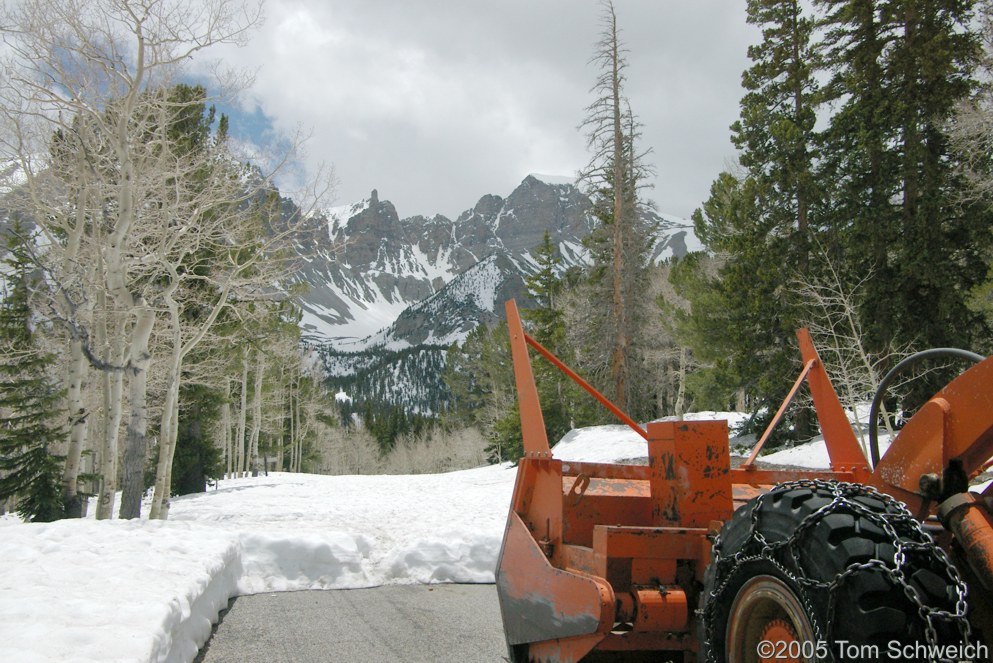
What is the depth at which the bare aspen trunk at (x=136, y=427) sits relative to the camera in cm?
1430

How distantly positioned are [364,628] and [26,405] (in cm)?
2057

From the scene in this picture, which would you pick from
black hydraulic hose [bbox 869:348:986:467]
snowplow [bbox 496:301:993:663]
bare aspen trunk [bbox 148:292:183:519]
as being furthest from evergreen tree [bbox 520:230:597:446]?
black hydraulic hose [bbox 869:348:986:467]

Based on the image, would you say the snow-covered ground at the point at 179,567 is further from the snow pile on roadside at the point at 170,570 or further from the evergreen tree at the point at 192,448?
the evergreen tree at the point at 192,448

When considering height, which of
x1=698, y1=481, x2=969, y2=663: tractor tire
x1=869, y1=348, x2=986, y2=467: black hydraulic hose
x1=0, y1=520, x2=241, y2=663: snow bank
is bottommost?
x1=0, y1=520, x2=241, y2=663: snow bank

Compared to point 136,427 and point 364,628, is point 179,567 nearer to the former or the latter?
point 364,628

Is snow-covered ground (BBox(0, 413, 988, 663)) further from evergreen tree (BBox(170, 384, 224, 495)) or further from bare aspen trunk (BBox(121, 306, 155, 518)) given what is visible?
evergreen tree (BBox(170, 384, 224, 495))

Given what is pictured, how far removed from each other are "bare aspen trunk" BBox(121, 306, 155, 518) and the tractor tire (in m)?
14.3

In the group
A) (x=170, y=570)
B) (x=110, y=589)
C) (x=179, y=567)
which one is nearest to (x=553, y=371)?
(x=179, y=567)

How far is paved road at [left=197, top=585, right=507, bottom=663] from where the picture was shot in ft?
17.6

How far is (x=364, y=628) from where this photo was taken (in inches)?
247

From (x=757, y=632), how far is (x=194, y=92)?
773 inches

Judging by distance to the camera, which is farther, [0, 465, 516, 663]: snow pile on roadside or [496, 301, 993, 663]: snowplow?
[0, 465, 516, 663]: snow pile on roadside

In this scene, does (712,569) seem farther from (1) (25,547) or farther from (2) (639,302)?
(2) (639,302)

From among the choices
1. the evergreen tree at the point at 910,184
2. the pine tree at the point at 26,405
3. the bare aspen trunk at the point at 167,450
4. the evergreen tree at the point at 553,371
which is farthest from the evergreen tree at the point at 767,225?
the pine tree at the point at 26,405
